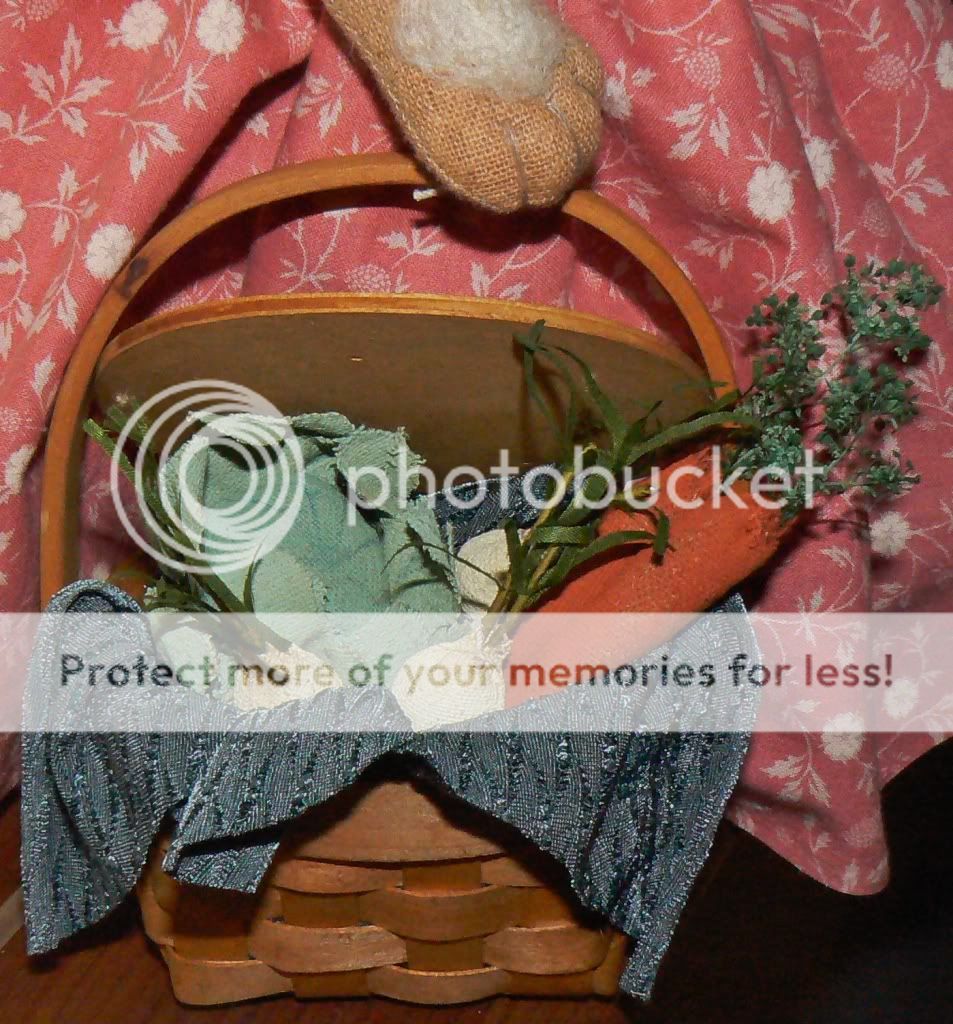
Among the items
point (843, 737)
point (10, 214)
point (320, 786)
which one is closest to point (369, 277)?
point (10, 214)

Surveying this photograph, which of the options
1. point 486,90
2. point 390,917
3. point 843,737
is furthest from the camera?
point 843,737

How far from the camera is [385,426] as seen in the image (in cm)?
64

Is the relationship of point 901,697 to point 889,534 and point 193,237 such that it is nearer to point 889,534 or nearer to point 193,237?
point 889,534

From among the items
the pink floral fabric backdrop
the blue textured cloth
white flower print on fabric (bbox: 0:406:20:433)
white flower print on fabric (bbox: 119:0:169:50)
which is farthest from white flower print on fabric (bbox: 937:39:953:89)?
white flower print on fabric (bbox: 0:406:20:433)

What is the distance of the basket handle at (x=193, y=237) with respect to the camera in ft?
1.84

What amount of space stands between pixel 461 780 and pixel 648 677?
118 millimetres

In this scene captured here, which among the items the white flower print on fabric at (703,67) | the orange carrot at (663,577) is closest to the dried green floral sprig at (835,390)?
the orange carrot at (663,577)

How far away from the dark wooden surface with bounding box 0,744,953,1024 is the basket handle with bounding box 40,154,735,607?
0.27m

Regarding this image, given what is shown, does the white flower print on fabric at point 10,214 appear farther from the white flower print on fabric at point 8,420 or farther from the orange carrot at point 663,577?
the orange carrot at point 663,577

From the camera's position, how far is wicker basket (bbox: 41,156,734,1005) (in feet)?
1.82

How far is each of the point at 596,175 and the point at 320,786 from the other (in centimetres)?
40

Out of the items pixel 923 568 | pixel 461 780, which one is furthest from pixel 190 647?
pixel 923 568

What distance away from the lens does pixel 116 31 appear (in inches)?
25.2

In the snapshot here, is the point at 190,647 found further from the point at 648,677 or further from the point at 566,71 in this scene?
the point at 566,71
